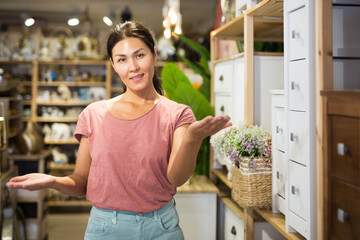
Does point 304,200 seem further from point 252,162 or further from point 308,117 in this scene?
point 252,162

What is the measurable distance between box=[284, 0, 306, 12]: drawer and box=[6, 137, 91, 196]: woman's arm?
104cm

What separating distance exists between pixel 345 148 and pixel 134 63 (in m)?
0.79

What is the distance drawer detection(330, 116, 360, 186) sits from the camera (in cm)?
138

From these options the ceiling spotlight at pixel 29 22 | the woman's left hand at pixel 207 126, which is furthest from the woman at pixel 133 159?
the ceiling spotlight at pixel 29 22

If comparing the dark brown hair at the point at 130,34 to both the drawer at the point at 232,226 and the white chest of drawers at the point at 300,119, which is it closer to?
the white chest of drawers at the point at 300,119

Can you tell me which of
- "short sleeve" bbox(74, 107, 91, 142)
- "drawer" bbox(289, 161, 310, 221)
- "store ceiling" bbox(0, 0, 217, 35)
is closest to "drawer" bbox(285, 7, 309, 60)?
"drawer" bbox(289, 161, 310, 221)

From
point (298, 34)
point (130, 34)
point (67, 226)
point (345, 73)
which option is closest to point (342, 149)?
point (345, 73)

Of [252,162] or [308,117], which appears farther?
[252,162]

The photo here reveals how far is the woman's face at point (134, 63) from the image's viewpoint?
1.48 m

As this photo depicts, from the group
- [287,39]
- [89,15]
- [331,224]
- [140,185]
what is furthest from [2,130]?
[89,15]

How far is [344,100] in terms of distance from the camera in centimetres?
144

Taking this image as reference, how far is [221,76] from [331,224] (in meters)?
1.94

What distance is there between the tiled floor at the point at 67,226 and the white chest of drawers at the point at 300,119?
146 inches

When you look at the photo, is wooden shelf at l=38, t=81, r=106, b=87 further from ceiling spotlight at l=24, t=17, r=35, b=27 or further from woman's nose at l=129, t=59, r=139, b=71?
woman's nose at l=129, t=59, r=139, b=71
